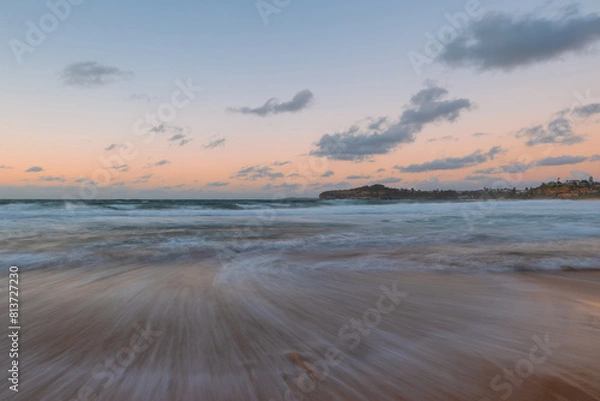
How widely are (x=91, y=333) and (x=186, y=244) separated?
246 inches

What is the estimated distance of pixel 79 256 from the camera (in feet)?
23.5

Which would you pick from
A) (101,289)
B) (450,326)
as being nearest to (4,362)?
(101,289)

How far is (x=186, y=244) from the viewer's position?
9.21 metres

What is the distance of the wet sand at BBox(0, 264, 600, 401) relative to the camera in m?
2.12

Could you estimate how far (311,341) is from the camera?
284cm

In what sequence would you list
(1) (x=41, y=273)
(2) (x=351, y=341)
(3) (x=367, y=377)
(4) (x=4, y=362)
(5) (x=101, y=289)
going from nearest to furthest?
(3) (x=367, y=377), (4) (x=4, y=362), (2) (x=351, y=341), (5) (x=101, y=289), (1) (x=41, y=273)

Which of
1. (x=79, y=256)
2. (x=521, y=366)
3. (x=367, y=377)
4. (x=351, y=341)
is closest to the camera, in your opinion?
(x=367, y=377)

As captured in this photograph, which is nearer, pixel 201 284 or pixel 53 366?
pixel 53 366

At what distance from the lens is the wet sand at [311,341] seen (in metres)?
2.12

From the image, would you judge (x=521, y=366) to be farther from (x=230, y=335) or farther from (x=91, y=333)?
(x=91, y=333)

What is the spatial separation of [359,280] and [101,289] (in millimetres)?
3638

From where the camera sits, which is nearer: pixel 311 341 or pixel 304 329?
pixel 311 341

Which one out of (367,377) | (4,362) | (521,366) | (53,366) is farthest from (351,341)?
(4,362)

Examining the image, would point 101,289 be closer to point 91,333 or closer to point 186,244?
point 91,333
